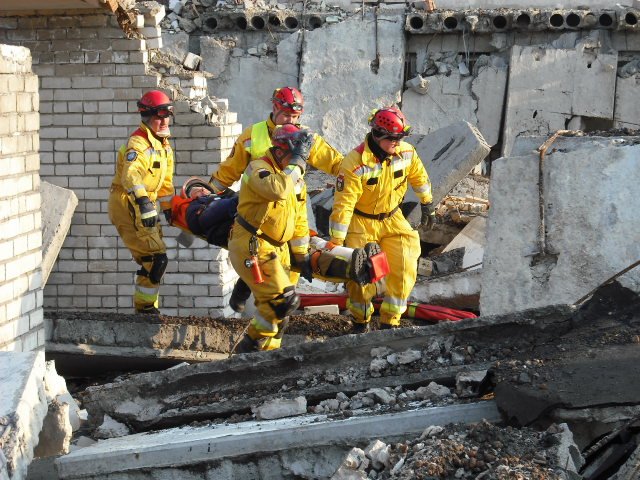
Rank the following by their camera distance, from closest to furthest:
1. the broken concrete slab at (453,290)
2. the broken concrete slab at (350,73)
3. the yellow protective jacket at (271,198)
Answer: the yellow protective jacket at (271,198), the broken concrete slab at (453,290), the broken concrete slab at (350,73)

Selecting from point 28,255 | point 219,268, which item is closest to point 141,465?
point 28,255

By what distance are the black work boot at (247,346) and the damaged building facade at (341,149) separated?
139 centimetres

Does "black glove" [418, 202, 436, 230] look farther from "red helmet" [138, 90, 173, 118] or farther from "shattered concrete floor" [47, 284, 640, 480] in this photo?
"shattered concrete floor" [47, 284, 640, 480]

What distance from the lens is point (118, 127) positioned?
32.4 feet

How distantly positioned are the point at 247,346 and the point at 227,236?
800 mm

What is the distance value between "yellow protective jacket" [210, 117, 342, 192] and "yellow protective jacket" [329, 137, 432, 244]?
38 centimetres

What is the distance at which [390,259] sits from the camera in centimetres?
837

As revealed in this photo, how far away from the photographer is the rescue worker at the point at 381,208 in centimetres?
816

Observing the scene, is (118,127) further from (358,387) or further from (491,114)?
(491,114)

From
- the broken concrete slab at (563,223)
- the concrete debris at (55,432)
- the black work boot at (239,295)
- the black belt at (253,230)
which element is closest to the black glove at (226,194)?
the black work boot at (239,295)

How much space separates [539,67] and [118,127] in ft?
24.2

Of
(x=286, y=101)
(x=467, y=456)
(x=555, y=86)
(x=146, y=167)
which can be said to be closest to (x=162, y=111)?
(x=146, y=167)

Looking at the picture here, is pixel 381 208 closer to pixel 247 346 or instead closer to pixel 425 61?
pixel 247 346

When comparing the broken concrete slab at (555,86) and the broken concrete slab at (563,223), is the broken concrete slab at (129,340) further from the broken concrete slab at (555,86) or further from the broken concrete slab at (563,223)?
the broken concrete slab at (555,86)
